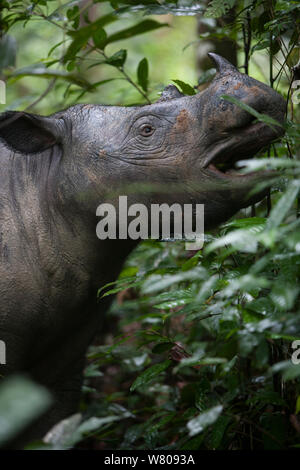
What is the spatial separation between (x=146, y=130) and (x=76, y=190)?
20.5 inches

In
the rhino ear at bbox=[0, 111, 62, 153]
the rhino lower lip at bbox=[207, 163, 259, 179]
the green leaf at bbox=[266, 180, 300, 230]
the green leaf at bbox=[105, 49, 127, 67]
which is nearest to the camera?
the green leaf at bbox=[266, 180, 300, 230]

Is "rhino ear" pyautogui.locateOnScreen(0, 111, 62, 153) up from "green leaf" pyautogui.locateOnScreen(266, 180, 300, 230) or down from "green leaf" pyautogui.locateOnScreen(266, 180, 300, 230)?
up

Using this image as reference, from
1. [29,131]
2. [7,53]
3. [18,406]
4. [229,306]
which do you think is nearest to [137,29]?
[7,53]

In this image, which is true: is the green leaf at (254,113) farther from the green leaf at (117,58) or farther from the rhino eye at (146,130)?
the green leaf at (117,58)

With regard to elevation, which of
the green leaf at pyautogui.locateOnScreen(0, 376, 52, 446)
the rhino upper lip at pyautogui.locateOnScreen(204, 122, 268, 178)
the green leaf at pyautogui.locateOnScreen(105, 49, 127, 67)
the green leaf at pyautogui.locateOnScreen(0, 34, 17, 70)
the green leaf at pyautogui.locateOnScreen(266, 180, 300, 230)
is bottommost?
the green leaf at pyautogui.locateOnScreen(0, 376, 52, 446)

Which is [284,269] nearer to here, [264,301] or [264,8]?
[264,301]

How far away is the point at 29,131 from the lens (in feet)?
11.6

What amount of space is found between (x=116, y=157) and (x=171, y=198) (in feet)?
1.35

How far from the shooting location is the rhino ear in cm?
345

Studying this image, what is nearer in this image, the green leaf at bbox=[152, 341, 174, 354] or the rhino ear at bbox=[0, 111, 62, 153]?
the green leaf at bbox=[152, 341, 174, 354]

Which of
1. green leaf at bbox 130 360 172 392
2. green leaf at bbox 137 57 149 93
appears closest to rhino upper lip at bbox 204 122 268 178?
green leaf at bbox 130 360 172 392

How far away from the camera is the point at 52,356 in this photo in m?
3.80

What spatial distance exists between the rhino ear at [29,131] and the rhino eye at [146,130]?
543 mm

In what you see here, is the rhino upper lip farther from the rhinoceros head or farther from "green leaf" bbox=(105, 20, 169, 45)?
"green leaf" bbox=(105, 20, 169, 45)
